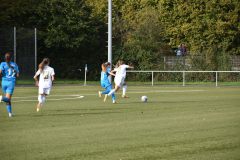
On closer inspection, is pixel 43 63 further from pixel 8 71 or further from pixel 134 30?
pixel 134 30

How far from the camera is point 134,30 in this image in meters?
61.0

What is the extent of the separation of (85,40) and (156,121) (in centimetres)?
3881

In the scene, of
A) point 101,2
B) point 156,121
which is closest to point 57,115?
point 156,121

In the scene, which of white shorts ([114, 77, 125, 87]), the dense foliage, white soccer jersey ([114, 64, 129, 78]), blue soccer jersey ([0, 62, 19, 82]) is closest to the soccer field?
blue soccer jersey ([0, 62, 19, 82])

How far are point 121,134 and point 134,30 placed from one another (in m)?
46.2

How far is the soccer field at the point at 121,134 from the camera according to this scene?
12.1m

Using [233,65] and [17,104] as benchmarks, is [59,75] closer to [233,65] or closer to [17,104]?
[233,65]

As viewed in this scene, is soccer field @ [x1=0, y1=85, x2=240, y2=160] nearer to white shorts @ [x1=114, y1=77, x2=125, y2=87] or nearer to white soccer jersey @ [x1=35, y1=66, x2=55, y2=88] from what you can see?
white soccer jersey @ [x1=35, y1=66, x2=55, y2=88]

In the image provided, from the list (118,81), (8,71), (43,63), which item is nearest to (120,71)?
(118,81)

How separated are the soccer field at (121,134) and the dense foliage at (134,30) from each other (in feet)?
106

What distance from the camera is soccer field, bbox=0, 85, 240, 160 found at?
39.6 ft

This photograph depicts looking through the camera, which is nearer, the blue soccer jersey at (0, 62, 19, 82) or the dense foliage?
the blue soccer jersey at (0, 62, 19, 82)

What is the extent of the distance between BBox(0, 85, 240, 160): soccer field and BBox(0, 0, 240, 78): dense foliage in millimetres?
32410

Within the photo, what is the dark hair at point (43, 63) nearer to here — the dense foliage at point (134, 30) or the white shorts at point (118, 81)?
the white shorts at point (118, 81)
